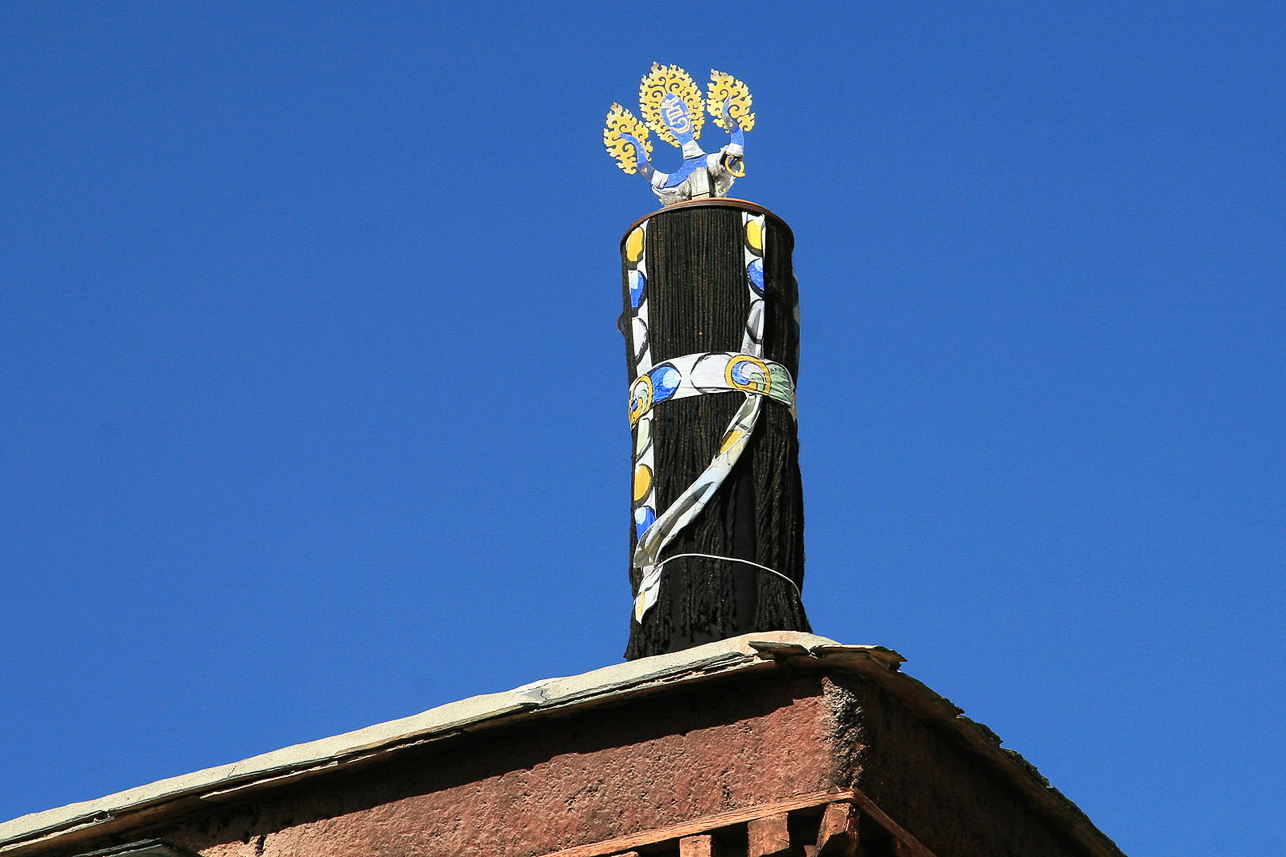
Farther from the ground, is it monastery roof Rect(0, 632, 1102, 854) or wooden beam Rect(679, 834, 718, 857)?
monastery roof Rect(0, 632, 1102, 854)

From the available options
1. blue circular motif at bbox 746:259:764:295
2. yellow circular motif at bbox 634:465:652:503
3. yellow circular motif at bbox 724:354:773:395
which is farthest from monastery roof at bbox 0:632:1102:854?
blue circular motif at bbox 746:259:764:295

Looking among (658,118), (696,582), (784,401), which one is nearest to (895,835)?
(696,582)

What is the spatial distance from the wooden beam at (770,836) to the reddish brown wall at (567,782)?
3.6 inches

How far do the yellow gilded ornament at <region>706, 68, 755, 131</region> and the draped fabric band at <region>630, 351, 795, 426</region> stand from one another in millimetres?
1803

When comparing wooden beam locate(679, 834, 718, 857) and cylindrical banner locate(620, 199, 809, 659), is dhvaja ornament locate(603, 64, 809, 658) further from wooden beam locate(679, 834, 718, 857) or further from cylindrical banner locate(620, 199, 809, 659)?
→ wooden beam locate(679, 834, 718, 857)

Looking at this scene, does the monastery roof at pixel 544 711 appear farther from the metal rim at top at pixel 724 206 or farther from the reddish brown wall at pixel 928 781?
the metal rim at top at pixel 724 206

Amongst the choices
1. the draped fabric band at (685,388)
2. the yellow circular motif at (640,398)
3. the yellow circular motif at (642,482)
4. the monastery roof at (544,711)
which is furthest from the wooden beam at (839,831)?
the yellow circular motif at (640,398)

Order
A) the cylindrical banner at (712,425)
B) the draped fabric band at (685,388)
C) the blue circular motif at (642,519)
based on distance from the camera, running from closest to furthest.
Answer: the cylindrical banner at (712,425)
the draped fabric band at (685,388)
the blue circular motif at (642,519)

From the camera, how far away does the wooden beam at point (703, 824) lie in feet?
22.6

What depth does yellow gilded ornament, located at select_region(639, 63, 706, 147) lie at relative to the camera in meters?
11.7

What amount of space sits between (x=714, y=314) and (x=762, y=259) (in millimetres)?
462

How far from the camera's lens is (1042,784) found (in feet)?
26.0

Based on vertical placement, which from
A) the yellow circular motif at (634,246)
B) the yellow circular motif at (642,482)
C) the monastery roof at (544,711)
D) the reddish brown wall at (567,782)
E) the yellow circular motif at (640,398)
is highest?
the yellow circular motif at (634,246)

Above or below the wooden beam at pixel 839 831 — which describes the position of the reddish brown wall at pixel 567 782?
above
